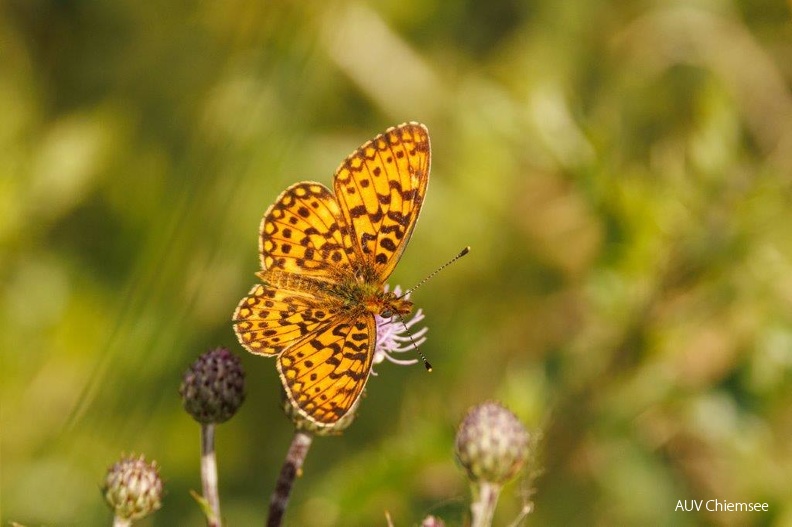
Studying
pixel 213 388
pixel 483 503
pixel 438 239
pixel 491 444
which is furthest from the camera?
pixel 438 239

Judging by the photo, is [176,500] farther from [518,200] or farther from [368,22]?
[368,22]

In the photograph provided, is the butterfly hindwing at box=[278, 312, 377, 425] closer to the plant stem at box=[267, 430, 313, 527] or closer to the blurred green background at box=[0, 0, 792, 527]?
the plant stem at box=[267, 430, 313, 527]

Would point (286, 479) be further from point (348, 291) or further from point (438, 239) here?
point (438, 239)

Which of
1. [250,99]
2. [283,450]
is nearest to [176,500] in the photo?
[283,450]

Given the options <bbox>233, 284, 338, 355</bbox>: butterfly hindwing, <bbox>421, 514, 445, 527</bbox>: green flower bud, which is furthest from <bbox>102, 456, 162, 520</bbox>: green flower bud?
<bbox>421, 514, 445, 527</bbox>: green flower bud

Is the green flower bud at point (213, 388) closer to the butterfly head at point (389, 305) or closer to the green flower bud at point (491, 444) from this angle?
the butterfly head at point (389, 305)

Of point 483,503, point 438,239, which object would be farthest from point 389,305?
point 438,239
